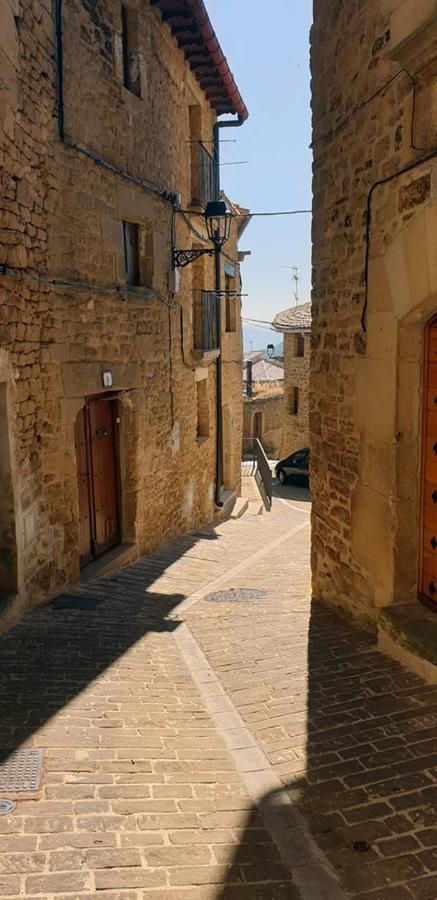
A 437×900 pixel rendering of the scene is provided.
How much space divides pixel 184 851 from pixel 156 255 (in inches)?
312

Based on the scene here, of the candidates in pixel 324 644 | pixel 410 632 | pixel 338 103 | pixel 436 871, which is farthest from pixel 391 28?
pixel 436 871

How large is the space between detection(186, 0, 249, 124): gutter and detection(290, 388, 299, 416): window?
12.4m

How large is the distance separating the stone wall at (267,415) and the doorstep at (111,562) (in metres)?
22.4

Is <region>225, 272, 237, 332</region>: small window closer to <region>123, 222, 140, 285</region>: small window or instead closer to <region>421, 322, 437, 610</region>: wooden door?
<region>123, 222, 140, 285</region>: small window

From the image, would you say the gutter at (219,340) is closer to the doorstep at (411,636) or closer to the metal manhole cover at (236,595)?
the metal manhole cover at (236,595)

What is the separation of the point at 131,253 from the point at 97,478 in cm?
320

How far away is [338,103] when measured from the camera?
561 centimetres

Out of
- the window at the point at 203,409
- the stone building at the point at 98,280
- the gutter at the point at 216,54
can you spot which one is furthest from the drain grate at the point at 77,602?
the gutter at the point at 216,54

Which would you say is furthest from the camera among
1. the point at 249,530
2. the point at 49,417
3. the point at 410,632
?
the point at 249,530

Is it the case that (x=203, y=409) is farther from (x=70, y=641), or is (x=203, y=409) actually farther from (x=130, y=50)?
(x=70, y=641)

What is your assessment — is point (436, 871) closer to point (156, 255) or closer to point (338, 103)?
point (338, 103)

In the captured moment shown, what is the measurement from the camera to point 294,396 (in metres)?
25.4

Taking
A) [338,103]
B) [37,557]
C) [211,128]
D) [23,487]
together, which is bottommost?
[37,557]

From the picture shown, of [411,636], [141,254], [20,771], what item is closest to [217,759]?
[20,771]
